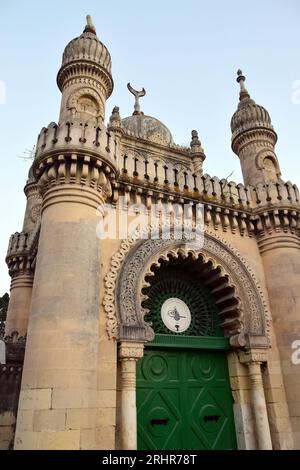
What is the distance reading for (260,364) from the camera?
25.6ft

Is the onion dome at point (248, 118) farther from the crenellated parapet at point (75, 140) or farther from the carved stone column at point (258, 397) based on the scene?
the carved stone column at point (258, 397)

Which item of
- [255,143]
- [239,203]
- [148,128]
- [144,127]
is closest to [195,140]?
[148,128]

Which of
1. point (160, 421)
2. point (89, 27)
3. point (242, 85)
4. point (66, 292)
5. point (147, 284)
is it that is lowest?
point (160, 421)

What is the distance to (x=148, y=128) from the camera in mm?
16938

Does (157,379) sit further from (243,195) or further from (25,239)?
(25,239)

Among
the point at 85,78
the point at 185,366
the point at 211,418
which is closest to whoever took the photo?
the point at 211,418

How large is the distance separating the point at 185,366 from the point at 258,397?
177 cm

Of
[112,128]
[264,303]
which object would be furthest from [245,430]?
[112,128]

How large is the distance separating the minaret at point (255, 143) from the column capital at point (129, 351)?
261 inches

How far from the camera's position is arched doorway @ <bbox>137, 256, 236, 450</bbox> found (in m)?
7.07

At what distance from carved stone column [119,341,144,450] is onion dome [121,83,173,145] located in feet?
38.6

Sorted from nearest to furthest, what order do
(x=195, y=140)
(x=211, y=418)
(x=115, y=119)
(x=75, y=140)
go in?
(x=75, y=140)
(x=211, y=418)
(x=115, y=119)
(x=195, y=140)

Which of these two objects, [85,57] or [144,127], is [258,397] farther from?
[144,127]

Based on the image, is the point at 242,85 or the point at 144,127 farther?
the point at 144,127
